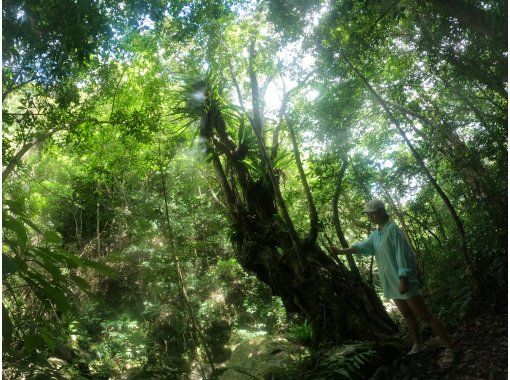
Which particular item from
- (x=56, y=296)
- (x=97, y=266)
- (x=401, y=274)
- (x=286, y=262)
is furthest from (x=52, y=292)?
(x=286, y=262)

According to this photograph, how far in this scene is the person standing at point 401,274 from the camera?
3.26 meters

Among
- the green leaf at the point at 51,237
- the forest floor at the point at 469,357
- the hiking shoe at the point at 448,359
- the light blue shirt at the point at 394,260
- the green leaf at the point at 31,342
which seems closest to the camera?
the green leaf at the point at 31,342

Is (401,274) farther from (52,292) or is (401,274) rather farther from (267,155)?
(52,292)

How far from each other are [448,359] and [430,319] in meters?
0.36

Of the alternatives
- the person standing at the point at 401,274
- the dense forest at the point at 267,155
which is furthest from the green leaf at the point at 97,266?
the person standing at the point at 401,274

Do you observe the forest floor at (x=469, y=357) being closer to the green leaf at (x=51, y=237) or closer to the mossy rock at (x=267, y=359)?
the mossy rock at (x=267, y=359)

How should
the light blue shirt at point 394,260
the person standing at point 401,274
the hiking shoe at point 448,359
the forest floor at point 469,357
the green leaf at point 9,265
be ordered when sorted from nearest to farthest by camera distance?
1. the green leaf at point 9,265
2. the forest floor at point 469,357
3. the hiking shoe at point 448,359
4. the person standing at point 401,274
5. the light blue shirt at point 394,260

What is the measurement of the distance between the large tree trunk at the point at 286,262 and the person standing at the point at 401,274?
1.77 feet

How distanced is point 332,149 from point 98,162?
543 cm

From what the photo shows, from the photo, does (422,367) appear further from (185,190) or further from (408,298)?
(185,190)

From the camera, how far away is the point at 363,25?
5.17m

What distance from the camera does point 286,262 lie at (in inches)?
189

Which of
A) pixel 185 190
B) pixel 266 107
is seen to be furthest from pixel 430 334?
pixel 185 190

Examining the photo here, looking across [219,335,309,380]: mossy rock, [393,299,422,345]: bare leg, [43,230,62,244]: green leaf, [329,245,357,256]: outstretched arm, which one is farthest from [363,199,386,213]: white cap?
[43,230,62,244]: green leaf
